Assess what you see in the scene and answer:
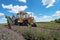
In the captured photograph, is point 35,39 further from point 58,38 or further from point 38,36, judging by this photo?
point 58,38

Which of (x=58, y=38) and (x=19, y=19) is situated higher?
(x=19, y=19)

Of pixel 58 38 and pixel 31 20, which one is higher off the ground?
pixel 31 20

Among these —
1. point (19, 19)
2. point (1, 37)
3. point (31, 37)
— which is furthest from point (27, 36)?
point (19, 19)

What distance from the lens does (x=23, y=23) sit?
687 inches

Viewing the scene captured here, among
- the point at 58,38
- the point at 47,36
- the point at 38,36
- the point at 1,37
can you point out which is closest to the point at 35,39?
the point at 38,36

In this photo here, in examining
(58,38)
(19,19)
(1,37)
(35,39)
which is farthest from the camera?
(19,19)

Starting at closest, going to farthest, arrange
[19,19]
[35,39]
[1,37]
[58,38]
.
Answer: [1,37] → [35,39] → [58,38] → [19,19]

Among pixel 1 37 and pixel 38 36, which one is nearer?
pixel 1 37

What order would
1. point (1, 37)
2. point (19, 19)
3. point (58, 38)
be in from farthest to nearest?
point (19, 19) < point (58, 38) < point (1, 37)

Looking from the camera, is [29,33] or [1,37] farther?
[29,33]

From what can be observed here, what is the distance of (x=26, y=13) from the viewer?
698 inches

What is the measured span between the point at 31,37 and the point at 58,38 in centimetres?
131

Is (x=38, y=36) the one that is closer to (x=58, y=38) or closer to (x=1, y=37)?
(x=58, y=38)

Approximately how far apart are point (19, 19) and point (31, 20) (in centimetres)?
139
